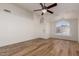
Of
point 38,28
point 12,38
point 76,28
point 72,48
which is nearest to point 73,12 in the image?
point 76,28

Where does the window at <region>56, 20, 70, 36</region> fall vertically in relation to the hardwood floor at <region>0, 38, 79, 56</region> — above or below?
above

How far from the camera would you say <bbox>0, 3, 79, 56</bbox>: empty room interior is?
2516mm

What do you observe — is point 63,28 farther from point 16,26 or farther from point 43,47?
point 16,26

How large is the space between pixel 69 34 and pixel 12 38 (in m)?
1.77

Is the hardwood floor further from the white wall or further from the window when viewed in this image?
the window

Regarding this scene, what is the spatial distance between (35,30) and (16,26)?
2.32 ft

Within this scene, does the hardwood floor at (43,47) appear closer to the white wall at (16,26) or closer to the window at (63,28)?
the white wall at (16,26)

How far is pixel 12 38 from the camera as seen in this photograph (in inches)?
111

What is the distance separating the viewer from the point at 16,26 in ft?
9.91

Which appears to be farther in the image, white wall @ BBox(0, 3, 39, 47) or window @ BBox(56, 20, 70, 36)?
white wall @ BBox(0, 3, 39, 47)

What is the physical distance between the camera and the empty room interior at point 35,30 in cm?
252

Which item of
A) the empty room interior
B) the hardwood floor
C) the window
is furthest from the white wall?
the window

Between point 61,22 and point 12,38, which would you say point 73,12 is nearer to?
point 61,22

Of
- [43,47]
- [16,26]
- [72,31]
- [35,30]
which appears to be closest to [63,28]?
[72,31]
